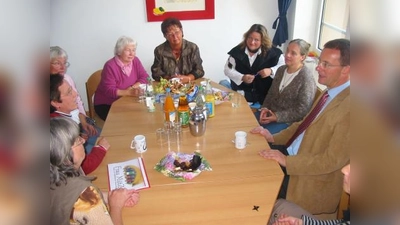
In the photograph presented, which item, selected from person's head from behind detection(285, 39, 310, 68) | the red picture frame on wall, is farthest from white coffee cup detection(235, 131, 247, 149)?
the red picture frame on wall

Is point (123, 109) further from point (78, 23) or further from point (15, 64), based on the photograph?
point (15, 64)

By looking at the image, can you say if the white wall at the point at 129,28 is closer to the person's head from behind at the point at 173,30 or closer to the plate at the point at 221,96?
the person's head from behind at the point at 173,30

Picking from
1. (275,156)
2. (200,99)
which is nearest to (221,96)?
(200,99)

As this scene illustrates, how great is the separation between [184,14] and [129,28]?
630mm

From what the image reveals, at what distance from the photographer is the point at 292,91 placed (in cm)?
231

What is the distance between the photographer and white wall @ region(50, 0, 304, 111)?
3.36 m

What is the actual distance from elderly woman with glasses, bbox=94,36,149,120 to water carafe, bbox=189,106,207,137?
2.72 ft

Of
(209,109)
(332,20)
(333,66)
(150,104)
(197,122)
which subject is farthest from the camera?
(332,20)

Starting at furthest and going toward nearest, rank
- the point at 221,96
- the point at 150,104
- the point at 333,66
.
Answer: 1. the point at 221,96
2. the point at 150,104
3. the point at 333,66

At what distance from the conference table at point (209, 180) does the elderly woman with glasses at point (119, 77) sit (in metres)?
0.60

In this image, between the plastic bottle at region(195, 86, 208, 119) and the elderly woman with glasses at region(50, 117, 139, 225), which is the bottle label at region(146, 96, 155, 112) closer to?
the plastic bottle at region(195, 86, 208, 119)

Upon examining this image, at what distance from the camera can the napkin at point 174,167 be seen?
1.46 metres

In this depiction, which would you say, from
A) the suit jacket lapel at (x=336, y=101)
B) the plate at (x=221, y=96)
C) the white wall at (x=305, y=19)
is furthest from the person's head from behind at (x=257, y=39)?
the suit jacket lapel at (x=336, y=101)

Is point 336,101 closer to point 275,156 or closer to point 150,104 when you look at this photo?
point 275,156
